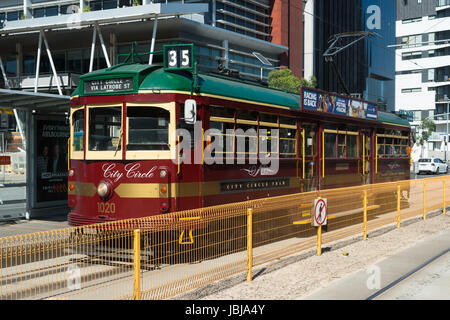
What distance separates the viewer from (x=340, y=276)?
8.43 metres

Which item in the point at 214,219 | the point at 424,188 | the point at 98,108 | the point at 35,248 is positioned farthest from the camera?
the point at 424,188

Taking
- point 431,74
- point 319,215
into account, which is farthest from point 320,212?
point 431,74

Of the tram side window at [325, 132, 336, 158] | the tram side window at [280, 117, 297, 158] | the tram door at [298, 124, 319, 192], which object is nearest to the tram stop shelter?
the tram side window at [280, 117, 297, 158]

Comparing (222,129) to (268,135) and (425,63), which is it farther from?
(425,63)

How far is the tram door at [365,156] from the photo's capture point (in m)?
15.5

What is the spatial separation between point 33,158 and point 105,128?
6.96 metres

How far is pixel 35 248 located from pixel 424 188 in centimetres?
1267

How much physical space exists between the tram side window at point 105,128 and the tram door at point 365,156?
854 centimetres

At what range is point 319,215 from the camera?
10.2 metres

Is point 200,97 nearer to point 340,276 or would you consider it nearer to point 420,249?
point 340,276

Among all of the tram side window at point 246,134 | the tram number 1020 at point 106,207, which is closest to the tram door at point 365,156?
the tram side window at point 246,134

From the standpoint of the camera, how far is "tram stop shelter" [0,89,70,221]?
48.5 ft
